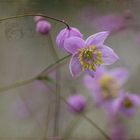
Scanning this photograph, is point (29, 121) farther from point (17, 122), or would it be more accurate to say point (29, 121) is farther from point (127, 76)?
point (127, 76)

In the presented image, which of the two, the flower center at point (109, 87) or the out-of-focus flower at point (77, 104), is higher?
the out-of-focus flower at point (77, 104)

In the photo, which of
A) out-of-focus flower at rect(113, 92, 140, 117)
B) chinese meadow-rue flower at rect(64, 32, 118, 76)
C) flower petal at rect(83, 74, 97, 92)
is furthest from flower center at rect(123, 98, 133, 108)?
chinese meadow-rue flower at rect(64, 32, 118, 76)

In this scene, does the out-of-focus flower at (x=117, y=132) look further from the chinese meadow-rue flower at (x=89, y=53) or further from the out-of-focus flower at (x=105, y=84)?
the chinese meadow-rue flower at (x=89, y=53)

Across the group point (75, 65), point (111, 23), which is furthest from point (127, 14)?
point (75, 65)

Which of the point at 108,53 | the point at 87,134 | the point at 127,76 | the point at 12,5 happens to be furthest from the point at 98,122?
the point at 108,53

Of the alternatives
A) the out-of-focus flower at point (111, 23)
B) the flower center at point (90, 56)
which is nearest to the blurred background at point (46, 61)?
the out-of-focus flower at point (111, 23)

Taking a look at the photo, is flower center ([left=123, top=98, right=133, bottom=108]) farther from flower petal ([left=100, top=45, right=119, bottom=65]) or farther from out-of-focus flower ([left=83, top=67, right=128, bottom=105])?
flower petal ([left=100, top=45, right=119, bottom=65])

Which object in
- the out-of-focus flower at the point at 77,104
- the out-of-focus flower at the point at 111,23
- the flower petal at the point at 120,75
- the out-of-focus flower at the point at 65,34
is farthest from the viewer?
the flower petal at the point at 120,75

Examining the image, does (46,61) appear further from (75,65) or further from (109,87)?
(75,65)
